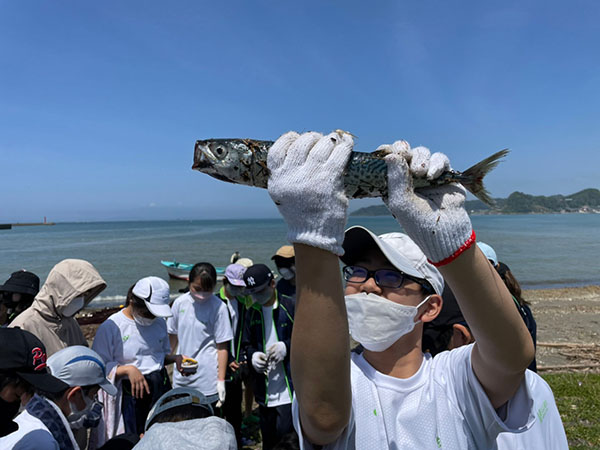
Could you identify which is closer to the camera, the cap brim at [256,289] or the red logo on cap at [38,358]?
the red logo on cap at [38,358]

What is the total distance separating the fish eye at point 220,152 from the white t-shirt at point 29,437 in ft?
7.11

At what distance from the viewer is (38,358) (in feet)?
8.87

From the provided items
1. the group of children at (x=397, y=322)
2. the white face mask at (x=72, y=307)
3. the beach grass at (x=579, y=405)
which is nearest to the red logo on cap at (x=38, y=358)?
the white face mask at (x=72, y=307)

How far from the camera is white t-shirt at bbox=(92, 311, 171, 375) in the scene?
454cm

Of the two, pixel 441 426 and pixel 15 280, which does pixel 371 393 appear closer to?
pixel 441 426

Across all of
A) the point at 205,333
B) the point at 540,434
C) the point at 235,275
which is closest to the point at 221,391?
the point at 205,333

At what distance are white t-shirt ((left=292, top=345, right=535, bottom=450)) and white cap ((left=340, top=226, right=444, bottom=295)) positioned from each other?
402 mm

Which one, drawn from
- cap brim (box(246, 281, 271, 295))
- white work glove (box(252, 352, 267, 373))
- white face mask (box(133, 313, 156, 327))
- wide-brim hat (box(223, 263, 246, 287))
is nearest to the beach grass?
white work glove (box(252, 352, 267, 373))

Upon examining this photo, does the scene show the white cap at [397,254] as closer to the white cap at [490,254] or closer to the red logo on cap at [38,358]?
the white cap at [490,254]

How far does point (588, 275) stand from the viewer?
28.0 metres

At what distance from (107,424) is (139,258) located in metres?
41.3

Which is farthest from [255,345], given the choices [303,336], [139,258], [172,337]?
[139,258]

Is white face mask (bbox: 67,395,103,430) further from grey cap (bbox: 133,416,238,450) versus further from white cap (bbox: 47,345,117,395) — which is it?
grey cap (bbox: 133,416,238,450)

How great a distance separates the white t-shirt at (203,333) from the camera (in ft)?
17.7
